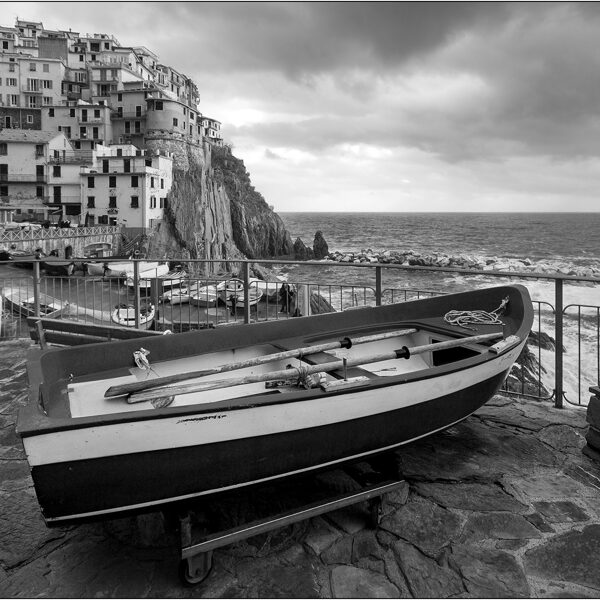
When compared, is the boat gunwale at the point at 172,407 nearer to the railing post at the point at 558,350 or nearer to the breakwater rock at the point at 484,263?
the railing post at the point at 558,350

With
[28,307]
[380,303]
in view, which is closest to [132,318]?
[28,307]

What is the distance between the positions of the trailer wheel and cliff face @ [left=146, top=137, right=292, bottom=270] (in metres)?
45.6

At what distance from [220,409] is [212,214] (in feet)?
205

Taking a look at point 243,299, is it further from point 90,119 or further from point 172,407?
point 90,119

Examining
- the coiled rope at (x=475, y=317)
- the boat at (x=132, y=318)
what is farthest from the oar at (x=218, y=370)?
the boat at (x=132, y=318)

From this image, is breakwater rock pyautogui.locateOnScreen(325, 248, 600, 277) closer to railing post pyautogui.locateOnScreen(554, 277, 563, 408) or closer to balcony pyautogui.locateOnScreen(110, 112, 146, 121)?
balcony pyautogui.locateOnScreen(110, 112, 146, 121)

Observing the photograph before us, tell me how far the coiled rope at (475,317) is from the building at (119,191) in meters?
50.1

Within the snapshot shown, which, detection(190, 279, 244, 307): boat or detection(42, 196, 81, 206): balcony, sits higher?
detection(42, 196, 81, 206): balcony

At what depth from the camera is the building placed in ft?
167

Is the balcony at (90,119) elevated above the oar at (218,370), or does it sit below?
above

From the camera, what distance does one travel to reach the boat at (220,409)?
7.57ft

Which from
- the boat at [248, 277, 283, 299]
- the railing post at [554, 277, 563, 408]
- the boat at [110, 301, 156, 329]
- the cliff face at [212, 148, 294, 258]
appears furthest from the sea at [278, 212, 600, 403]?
the cliff face at [212, 148, 294, 258]

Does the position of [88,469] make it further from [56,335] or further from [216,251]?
[216,251]

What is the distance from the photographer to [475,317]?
4773mm
